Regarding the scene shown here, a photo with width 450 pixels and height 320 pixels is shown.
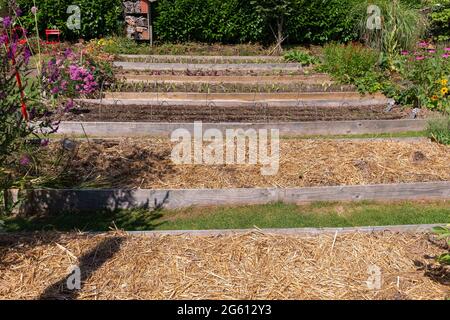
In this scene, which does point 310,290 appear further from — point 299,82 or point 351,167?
point 299,82

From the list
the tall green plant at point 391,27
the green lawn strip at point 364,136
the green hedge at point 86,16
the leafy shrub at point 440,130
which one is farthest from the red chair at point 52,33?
the leafy shrub at point 440,130

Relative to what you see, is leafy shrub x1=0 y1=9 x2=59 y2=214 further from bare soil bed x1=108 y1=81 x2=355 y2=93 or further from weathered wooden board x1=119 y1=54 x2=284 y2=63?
weathered wooden board x1=119 y1=54 x2=284 y2=63

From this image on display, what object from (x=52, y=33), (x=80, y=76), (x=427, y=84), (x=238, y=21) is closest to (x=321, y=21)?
(x=238, y=21)

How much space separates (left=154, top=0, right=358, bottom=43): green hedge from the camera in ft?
47.6

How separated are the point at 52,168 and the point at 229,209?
7.67 feet

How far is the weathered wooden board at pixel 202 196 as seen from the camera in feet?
18.2

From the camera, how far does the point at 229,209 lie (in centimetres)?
566

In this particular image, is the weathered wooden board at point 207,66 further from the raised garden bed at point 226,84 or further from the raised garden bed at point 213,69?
the raised garden bed at point 226,84

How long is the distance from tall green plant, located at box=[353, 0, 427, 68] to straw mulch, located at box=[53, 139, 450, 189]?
5.63m

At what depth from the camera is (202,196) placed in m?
5.66

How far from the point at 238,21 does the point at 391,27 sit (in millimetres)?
5039

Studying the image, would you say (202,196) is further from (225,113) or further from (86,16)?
(86,16)
